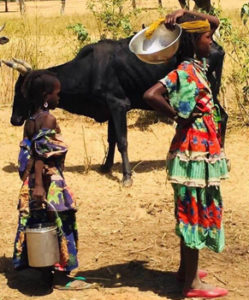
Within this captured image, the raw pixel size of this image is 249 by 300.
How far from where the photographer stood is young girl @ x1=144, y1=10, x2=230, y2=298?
3867 mm

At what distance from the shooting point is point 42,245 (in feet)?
13.6

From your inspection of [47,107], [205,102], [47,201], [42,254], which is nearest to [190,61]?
[205,102]

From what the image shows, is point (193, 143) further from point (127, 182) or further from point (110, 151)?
point (110, 151)

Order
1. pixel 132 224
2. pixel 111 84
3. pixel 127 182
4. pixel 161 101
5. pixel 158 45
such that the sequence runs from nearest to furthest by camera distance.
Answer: pixel 161 101 → pixel 158 45 → pixel 132 224 → pixel 127 182 → pixel 111 84

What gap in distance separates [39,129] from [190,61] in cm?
106

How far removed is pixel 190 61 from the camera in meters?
3.95

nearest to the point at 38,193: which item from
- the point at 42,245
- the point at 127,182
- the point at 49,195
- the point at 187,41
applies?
the point at 49,195

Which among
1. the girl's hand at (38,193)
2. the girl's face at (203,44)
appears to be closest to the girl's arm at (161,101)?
the girl's face at (203,44)

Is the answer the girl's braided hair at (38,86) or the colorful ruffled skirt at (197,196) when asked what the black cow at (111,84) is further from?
the colorful ruffled skirt at (197,196)

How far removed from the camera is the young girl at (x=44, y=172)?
13.8ft

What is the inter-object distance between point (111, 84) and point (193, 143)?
3.42 m

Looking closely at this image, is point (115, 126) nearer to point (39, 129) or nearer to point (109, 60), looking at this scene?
point (109, 60)

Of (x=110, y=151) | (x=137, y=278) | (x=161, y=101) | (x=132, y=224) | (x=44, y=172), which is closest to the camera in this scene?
(x=161, y=101)

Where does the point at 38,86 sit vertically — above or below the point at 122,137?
above
